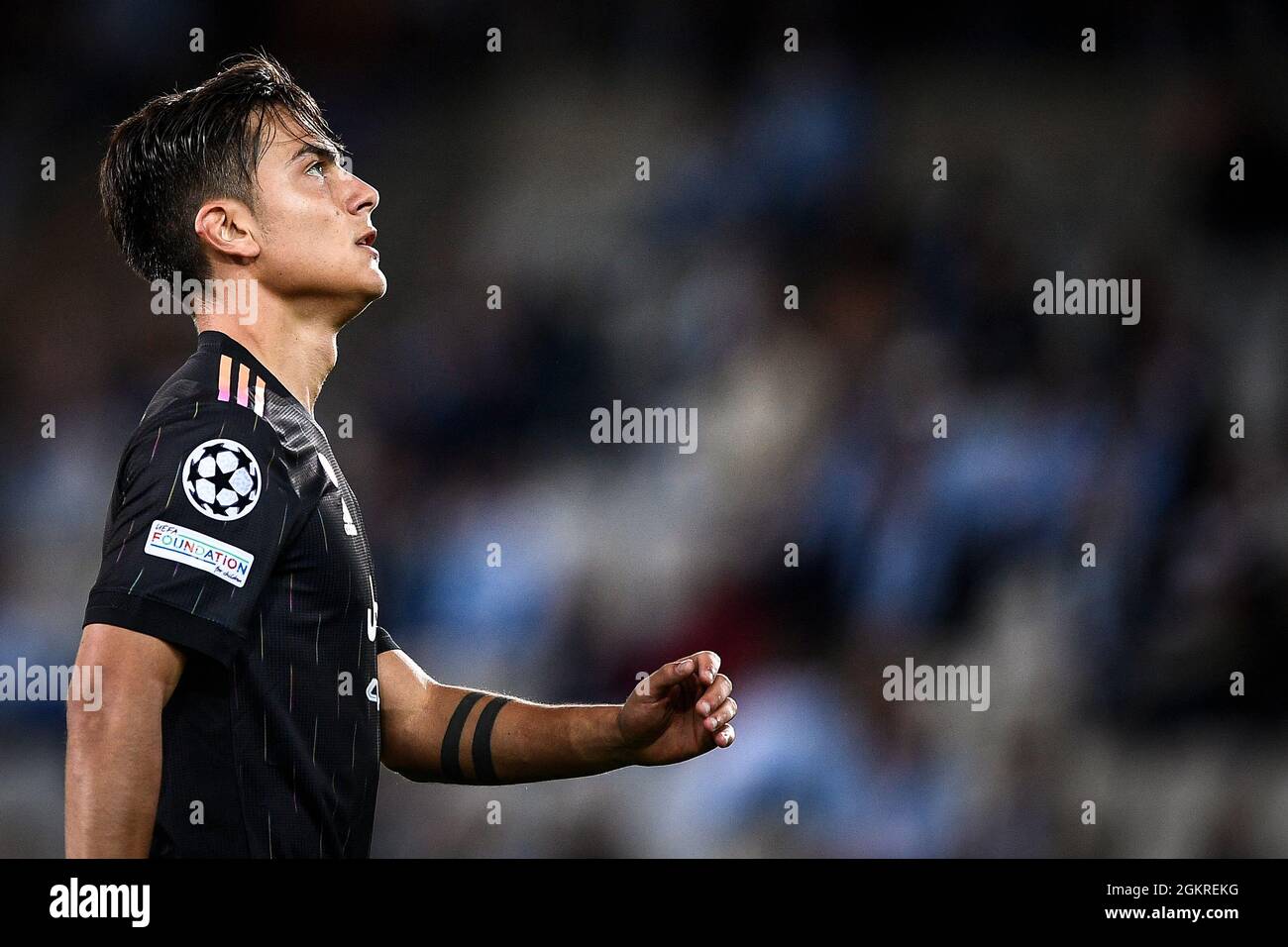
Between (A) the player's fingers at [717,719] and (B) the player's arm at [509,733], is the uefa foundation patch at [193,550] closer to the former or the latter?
(B) the player's arm at [509,733]

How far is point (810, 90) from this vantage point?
524cm

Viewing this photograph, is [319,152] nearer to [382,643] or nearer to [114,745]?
[382,643]

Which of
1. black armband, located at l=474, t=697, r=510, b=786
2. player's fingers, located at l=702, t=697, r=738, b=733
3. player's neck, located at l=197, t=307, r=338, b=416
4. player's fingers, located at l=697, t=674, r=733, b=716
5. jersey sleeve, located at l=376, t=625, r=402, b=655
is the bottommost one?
black armband, located at l=474, t=697, r=510, b=786

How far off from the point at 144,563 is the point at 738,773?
3.45 metres

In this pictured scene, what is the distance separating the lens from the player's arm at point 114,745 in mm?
1656

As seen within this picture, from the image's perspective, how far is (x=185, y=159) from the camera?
2.13 m

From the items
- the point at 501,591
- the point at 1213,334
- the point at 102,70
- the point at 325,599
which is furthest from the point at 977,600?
the point at 102,70

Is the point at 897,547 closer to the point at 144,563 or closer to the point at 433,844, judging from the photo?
the point at 433,844

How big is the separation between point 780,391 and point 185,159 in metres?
3.21

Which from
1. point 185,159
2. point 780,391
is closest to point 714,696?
point 185,159

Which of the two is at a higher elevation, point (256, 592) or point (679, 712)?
point (256, 592)

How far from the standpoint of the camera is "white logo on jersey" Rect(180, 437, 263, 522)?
1738 mm

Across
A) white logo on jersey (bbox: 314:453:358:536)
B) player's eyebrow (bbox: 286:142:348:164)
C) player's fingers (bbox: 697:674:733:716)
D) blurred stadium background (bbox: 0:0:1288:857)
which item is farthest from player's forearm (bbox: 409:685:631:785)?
blurred stadium background (bbox: 0:0:1288:857)

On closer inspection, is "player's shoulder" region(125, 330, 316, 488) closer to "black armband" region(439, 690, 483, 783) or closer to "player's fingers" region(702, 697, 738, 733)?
"black armband" region(439, 690, 483, 783)
